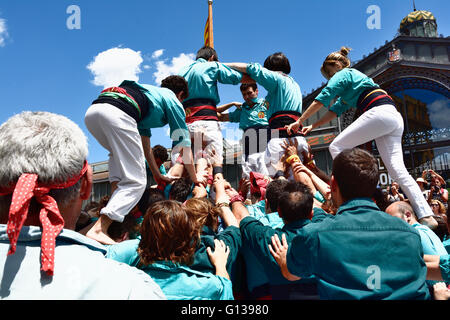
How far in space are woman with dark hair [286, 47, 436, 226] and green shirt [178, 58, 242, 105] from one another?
1.19 meters

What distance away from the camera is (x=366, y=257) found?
145 cm

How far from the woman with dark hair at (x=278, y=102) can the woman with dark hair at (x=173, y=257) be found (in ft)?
9.72

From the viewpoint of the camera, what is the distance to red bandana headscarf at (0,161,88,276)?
865mm

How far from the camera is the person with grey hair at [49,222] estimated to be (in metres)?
0.87

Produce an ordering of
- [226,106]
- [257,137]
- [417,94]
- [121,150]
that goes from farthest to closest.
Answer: [417,94]
[226,106]
[257,137]
[121,150]

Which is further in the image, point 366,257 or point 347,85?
point 347,85

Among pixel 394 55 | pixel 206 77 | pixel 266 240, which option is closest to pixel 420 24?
pixel 394 55

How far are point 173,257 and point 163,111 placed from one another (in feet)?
6.16

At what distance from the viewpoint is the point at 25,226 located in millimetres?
944

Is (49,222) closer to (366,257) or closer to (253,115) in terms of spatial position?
(366,257)

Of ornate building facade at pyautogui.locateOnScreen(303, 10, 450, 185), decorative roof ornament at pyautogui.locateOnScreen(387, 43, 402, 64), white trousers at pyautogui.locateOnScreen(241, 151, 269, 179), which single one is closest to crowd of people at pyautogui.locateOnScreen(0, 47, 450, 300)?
white trousers at pyautogui.locateOnScreen(241, 151, 269, 179)

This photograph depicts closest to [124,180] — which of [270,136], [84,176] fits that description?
[84,176]
